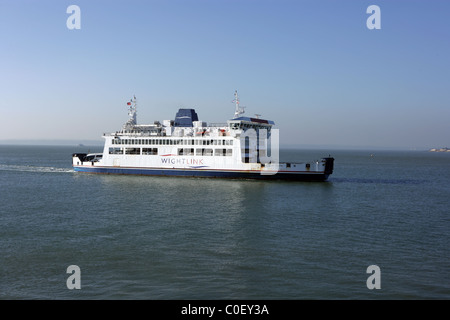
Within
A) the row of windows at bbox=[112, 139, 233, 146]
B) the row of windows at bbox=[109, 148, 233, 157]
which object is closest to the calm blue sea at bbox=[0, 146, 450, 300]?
the row of windows at bbox=[109, 148, 233, 157]

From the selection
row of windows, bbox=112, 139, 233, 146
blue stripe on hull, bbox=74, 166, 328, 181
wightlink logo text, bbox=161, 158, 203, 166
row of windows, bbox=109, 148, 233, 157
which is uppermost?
row of windows, bbox=112, 139, 233, 146

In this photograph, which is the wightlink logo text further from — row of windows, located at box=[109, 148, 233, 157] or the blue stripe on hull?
the blue stripe on hull

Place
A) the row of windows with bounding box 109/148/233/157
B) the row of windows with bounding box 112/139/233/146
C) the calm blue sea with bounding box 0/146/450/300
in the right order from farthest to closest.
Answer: the row of windows with bounding box 112/139/233/146 → the row of windows with bounding box 109/148/233/157 → the calm blue sea with bounding box 0/146/450/300

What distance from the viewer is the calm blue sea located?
548 inches

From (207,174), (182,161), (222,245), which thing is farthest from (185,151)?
(222,245)

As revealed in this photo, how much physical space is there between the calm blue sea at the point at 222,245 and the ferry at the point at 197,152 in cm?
1098

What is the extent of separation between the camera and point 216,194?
120 feet

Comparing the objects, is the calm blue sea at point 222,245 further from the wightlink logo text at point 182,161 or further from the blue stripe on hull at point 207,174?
the wightlink logo text at point 182,161

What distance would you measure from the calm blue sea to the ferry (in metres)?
11.0

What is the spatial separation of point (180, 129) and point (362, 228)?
112 feet

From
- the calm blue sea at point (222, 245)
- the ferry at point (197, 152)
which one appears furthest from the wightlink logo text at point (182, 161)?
the calm blue sea at point (222, 245)

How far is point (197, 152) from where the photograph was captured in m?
49.8

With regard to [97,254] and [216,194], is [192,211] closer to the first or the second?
[216,194]

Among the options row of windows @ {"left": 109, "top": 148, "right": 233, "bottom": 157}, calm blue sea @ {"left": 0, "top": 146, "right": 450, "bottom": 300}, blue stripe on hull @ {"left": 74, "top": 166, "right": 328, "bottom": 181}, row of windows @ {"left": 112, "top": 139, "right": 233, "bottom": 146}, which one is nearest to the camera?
calm blue sea @ {"left": 0, "top": 146, "right": 450, "bottom": 300}
